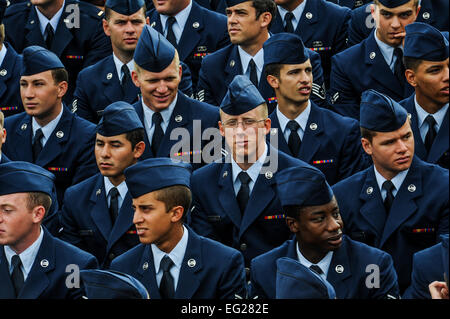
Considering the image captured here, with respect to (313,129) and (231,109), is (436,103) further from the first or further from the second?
(231,109)

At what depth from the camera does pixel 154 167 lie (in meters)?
7.88

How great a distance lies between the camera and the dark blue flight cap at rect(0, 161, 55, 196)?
8102mm

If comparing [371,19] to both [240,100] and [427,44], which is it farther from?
[240,100]

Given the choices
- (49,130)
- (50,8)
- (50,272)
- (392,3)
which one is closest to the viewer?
(50,272)

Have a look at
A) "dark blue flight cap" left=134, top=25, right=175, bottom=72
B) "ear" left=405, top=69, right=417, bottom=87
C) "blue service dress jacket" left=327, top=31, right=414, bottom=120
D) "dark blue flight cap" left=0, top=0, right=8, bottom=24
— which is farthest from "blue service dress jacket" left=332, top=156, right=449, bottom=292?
"dark blue flight cap" left=0, top=0, right=8, bottom=24

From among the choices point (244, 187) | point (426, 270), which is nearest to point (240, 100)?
point (244, 187)

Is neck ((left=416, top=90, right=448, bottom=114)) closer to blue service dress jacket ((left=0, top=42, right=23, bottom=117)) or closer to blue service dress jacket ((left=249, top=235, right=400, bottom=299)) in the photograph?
blue service dress jacket ((left=249, top=235, right=400, bottom=299))

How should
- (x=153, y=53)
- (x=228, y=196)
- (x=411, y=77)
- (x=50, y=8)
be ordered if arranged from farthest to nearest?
(x=50, y=8) → (x=153, y=53) → (x=411, y=77) → (x=228, y=196)

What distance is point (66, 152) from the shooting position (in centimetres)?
936

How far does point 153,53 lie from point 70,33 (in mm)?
1754

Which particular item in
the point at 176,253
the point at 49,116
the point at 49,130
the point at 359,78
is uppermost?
the point at 359,78

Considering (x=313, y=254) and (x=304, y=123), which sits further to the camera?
(x=304, y=123)

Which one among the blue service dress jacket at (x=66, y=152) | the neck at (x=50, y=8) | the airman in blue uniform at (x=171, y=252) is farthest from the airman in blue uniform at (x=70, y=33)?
the airman in blue uniform at (x=171, y=252)
